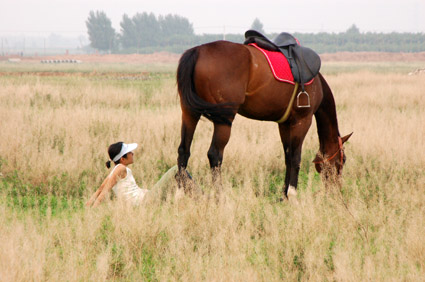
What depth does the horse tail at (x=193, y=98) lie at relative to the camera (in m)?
5.29

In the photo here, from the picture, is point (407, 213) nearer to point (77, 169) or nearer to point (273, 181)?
point (273, 181)

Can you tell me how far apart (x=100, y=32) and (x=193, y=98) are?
419 feet

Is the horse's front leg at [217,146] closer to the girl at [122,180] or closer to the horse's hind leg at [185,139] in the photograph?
the horse's hind leg at [185,139]

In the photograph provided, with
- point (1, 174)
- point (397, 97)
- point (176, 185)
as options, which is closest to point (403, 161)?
point (176, 185)

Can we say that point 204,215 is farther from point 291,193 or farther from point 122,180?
point 291,193

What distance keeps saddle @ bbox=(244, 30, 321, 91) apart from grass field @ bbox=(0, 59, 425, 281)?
1419mm

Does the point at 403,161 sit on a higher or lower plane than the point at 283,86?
lower

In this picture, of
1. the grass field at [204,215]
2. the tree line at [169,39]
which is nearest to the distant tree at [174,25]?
the tree line at [169,39]

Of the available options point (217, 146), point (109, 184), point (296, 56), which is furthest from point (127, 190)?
point (296, 56)

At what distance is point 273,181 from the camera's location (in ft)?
23.4

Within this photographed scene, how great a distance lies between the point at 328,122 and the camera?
21.0 ft

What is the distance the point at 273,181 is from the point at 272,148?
4.69ft

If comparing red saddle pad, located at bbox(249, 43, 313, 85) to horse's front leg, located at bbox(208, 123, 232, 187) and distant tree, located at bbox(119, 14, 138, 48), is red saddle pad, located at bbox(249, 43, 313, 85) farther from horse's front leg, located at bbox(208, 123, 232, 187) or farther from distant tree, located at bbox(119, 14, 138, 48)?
distant tree, located at bbox(119, 14, 138, 48)

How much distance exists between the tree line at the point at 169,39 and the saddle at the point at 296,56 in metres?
103
